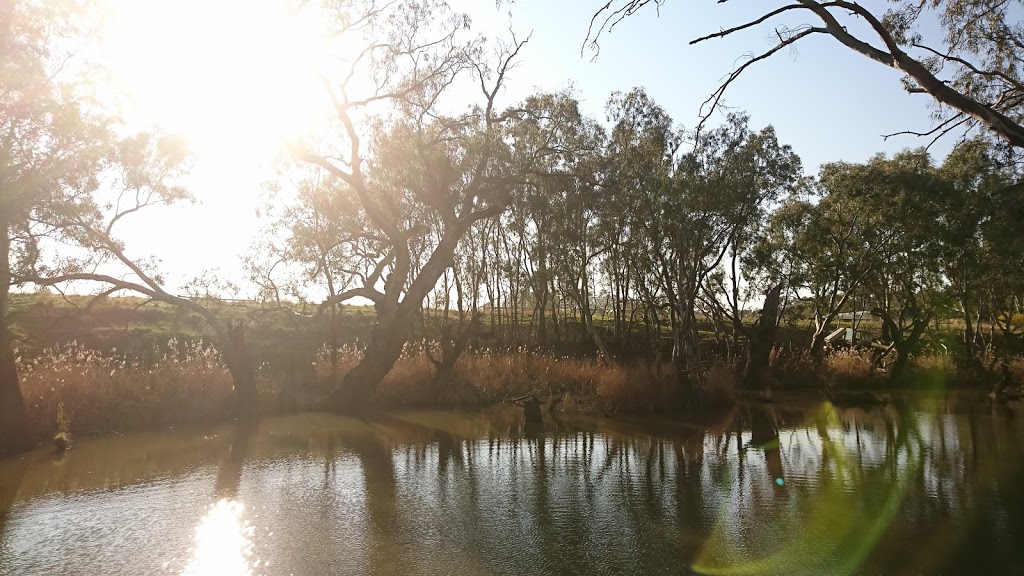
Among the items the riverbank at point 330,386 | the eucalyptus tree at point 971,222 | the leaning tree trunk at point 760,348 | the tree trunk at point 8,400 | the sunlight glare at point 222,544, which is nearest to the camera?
the sunlight glare at point 222,544

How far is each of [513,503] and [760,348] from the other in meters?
19.2

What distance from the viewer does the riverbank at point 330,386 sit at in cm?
1418

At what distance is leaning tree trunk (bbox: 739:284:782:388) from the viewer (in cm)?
2527

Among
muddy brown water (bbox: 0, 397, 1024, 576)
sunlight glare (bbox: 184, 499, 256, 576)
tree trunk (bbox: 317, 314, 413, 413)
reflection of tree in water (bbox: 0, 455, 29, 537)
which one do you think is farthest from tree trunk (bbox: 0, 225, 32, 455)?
tree trunk (bbox: 317, 314, 413, 413)

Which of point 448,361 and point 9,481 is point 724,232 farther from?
point 9,481

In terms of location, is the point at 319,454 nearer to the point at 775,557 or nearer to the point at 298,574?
the point at 298,574

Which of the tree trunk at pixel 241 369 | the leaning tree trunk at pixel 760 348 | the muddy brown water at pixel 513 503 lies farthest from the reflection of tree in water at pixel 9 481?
the leaning tree trunk at pixel 760 348

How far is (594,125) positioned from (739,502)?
699 inches

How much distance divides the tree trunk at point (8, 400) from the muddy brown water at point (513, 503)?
81 centimetres

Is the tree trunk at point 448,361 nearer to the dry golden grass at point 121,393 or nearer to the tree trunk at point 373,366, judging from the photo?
the tree trunk at point 373,366

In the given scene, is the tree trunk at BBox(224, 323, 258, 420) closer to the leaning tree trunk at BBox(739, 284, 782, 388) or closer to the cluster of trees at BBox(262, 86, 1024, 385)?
the cluster of trees at BBox(262, 86, 1024, 385)

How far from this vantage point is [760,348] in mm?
25359

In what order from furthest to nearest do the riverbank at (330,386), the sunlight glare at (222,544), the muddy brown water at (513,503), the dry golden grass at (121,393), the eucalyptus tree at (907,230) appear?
the eucalyptus tree at (907,230)
the riverbank at (330,386)
the dry golden grass at (121,393)
the muddy brown water at (513,503)
the sunlight glare at (222,544)

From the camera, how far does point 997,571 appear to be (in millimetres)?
6363
